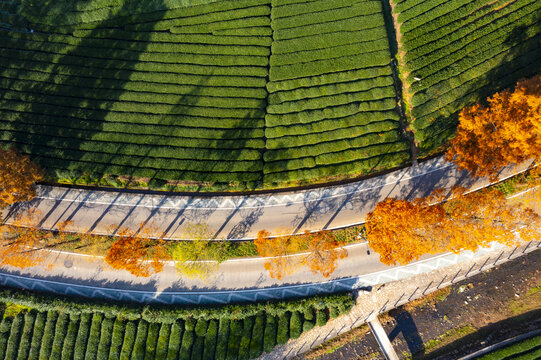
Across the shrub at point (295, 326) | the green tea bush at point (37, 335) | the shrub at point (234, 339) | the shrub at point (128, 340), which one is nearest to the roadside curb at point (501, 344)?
the shrub at point (295, 326)

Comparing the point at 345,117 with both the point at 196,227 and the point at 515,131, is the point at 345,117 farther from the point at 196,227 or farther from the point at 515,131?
the point at 196,227

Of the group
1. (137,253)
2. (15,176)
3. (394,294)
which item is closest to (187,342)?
(137,253)

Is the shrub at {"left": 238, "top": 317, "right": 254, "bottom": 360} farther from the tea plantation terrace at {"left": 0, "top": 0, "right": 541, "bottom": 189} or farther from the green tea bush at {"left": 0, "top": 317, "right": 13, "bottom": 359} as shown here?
the green tea bush at {"left": 0, "top": 317, "right": 13, "bottom": 359}

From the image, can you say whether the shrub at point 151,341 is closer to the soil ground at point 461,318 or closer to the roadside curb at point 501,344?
the soil ground at point 461,318

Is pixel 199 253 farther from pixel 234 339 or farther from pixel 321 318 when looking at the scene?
pixel 321 318

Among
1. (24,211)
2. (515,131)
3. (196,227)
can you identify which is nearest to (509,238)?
(515,131)

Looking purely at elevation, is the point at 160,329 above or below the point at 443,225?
below
